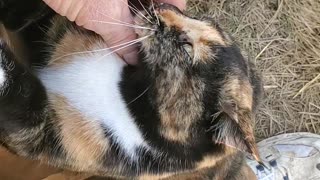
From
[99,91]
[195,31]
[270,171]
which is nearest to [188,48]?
[195,31]

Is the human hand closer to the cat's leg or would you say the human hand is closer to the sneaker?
the cat's leg

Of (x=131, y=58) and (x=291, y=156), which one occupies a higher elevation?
(x=131, y=58)

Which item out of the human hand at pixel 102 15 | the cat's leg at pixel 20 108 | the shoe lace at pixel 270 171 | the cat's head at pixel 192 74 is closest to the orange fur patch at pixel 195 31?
the cat's head at pixel 192 74

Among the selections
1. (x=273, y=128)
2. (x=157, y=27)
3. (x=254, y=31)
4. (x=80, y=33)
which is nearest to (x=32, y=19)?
(x=80, y=33)

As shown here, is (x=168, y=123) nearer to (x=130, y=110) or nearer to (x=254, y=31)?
(x=130, y=110)

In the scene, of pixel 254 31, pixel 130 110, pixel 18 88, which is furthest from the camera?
pixel 254 31

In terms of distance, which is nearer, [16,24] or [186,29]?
[186,29]

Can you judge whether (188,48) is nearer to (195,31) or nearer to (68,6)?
(195,31)
